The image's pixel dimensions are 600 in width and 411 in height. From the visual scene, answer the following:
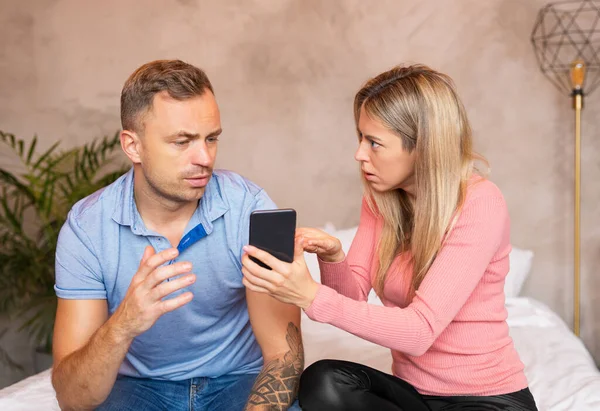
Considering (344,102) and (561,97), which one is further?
(344,102)

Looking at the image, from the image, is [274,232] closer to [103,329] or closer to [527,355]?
[103,329]

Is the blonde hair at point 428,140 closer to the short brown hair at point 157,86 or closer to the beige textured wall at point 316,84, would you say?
the short brown hair at point 157,86

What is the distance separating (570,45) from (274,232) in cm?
196

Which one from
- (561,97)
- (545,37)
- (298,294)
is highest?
(545,37)

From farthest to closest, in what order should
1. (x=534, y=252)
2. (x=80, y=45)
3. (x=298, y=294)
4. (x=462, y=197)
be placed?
1. (x=80, y=45)
2. (x=534, y=252)
3. (x=462, y=197)
4. (x=298, y=294)

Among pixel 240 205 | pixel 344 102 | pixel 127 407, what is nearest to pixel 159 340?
pixel 127 407

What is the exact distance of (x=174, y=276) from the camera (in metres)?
1.68

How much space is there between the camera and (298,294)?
1.39 metres

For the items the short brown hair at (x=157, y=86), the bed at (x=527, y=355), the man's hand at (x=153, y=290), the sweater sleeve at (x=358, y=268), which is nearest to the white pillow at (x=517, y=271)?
the bed at (x=527, y=355)

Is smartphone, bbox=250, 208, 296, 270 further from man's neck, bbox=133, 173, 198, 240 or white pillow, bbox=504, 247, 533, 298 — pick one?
white pillow, bbox=504, 247, 533, 298

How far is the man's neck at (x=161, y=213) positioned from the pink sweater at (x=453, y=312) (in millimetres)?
336

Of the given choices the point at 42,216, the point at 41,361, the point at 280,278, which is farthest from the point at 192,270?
the point at 41,361

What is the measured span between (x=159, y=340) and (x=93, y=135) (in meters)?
1.95

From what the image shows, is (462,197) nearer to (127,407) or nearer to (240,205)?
(240,205)
